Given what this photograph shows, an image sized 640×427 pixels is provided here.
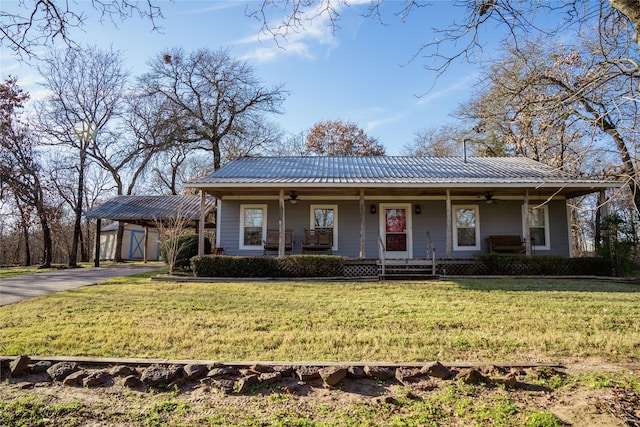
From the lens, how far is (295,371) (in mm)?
3311

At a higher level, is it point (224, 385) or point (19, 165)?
point (19, 165)

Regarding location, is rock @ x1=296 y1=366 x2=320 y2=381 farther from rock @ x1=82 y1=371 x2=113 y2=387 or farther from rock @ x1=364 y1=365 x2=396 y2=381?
rock @ x1=82 y1=371 x2=113 y2=387

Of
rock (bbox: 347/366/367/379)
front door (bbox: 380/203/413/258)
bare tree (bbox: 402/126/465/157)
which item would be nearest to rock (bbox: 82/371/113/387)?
rock (bbox: 347/366/367/379)

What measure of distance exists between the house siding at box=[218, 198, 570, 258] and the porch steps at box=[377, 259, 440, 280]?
2.05 metres

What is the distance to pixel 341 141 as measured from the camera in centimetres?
2939

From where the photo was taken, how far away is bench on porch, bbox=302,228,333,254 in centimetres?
1230

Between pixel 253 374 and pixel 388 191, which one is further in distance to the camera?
pixel 388 191

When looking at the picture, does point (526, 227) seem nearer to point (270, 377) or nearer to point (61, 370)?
point (270, 377)

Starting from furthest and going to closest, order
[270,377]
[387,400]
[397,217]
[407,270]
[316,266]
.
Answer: [397,217] < [407,270] < [316,266] < [270,377] < [387,400]

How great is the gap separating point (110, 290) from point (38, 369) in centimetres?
491

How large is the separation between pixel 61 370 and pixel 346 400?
2557 mm

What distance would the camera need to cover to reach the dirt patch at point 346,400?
260cm

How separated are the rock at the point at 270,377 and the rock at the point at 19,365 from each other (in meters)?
2.17

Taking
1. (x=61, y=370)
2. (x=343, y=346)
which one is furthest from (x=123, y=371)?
(x=343, y=346)
